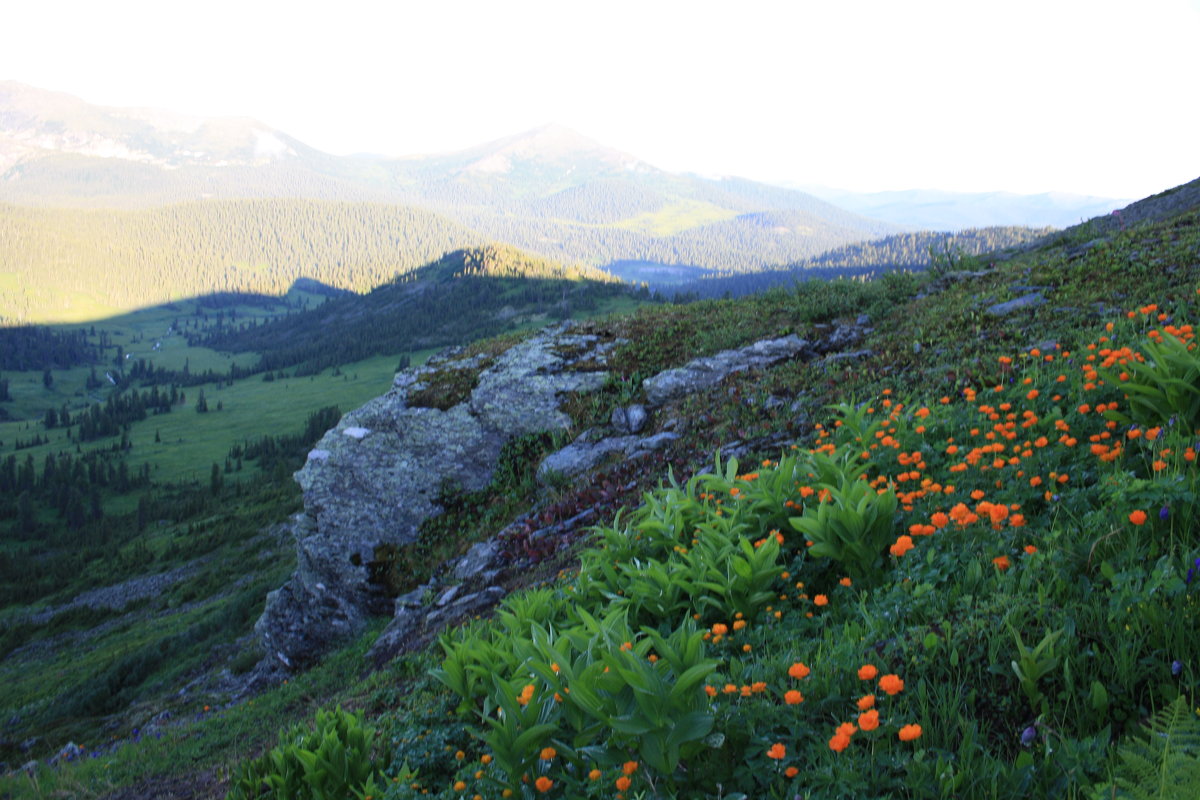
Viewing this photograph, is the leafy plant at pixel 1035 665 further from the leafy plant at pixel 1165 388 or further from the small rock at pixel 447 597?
the small rock at pixel 447 597

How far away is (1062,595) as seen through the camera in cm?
340

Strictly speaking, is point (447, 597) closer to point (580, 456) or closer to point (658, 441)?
point (580, 456)

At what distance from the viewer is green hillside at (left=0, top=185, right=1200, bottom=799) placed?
109 inches

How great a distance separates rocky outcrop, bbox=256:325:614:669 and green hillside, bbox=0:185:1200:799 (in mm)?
5148

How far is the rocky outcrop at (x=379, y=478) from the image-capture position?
13.7 metres

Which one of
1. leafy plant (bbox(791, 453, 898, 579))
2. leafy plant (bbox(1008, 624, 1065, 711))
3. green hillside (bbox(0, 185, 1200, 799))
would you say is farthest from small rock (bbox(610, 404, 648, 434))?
leafy plant (bbox(1008, 624, 1065, 711))

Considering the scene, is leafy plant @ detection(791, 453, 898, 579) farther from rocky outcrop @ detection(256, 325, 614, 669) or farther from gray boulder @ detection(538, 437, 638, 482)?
rocky outcrop @ detection(256, 325, 614, 669)

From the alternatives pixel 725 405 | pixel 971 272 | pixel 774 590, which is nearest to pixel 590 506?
pixel 725 405

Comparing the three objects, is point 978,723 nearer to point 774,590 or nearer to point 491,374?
point 774,590

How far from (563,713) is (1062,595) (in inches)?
118

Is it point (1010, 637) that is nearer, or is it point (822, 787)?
point (822, 787)

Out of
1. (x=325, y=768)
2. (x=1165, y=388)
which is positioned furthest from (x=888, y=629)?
(x=325, y=768)

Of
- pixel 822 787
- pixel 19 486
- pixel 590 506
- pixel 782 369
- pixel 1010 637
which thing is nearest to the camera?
pixel 822 787

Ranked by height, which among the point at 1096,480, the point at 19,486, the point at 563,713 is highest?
the point at 1096,480
